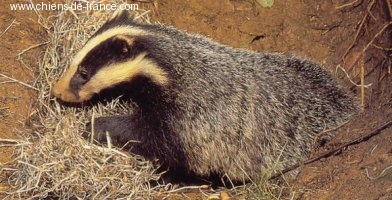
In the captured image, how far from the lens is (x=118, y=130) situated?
16.8 ft

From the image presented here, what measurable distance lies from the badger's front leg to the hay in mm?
95

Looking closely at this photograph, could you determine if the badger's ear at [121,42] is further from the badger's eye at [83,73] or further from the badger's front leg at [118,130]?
the badger's front leg at [118,130]

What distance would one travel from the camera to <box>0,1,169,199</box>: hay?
4812mm

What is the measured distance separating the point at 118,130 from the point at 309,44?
2271 mm

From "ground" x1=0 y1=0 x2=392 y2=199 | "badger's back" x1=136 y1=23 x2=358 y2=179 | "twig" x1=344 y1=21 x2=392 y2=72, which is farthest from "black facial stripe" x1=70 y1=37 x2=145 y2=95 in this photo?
"twig" x1=344 y1=21 x2=392 y2=72

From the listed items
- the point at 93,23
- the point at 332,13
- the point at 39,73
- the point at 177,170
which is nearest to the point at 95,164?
the point at 177,170

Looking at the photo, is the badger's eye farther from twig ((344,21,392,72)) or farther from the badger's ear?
twig ((344,21,392,72))

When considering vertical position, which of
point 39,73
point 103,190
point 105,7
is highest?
point 105,7

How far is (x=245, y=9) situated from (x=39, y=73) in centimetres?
206

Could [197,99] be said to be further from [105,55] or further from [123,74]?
[105,55]

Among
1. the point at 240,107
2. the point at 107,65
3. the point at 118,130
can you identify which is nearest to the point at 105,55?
the point at 107,65

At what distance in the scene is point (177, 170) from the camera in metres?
5.22

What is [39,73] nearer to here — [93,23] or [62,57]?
[62,57]

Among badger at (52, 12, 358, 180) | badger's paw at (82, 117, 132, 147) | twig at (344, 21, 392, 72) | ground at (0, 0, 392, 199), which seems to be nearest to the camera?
badger at (52, 12, 358, 180)
